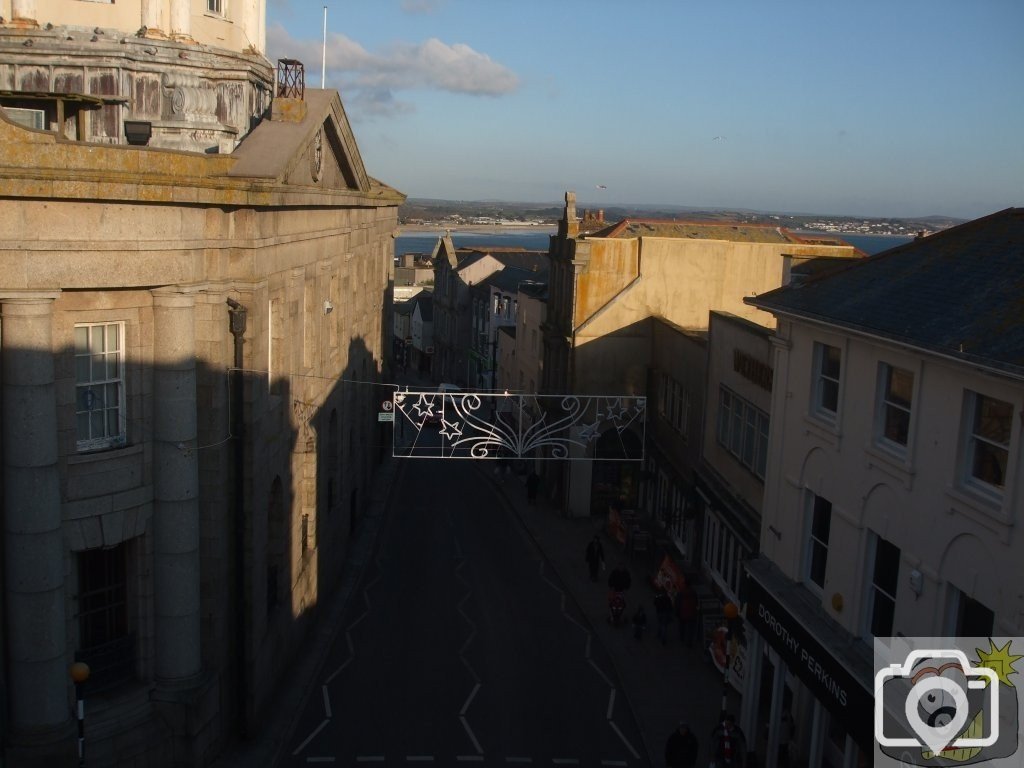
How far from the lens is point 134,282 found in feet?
53.2

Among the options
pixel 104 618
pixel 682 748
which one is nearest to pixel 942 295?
pixel 682 748

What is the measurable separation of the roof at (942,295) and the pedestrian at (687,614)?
9595mm

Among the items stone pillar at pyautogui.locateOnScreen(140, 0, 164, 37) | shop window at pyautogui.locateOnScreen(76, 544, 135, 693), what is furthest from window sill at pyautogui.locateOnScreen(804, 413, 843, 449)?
stone pillar at pyautogui.locateOnScreen(140, 0, 164, 37)

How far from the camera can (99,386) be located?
1648cm

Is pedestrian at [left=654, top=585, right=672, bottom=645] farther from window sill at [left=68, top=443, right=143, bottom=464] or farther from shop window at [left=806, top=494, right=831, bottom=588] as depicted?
window sill at [left=68, top=443, right=143, bottom=464]

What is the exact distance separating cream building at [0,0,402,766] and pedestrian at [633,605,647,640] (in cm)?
861

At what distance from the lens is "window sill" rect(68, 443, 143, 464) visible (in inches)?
638

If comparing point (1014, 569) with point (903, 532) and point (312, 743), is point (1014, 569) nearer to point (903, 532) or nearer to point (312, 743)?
point (903, 532)

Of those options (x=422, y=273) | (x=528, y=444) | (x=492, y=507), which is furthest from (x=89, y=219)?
(x=422, y=273)

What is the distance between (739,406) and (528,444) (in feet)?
23.1

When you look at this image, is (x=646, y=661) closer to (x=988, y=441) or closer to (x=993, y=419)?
(x=988, y=441)

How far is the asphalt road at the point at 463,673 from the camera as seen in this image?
2038 centimetres

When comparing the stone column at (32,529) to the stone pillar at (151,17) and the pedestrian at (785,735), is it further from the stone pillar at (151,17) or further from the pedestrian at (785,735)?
the pedestrian at (785,735)

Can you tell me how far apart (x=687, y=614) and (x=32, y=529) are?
1602 centimetres
